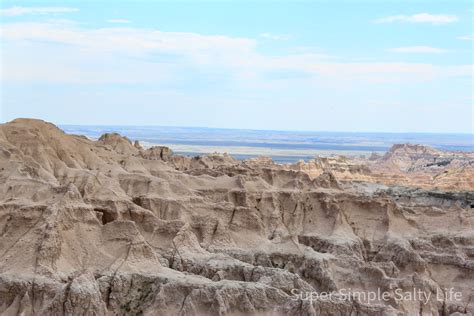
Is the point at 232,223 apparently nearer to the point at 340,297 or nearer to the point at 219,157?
the point at 340,297

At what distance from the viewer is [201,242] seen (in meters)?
51.5

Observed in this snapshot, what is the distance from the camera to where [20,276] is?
38.7 metres

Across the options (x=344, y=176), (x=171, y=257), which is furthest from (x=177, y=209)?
(x=344, y=176)

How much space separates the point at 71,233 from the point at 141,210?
28.0ft

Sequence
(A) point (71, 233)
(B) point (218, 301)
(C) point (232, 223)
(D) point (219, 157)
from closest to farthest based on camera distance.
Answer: (B) point (218, 301) < (A) point (71, 233) < (C) point (232, 223) < (D) point (219, 157)

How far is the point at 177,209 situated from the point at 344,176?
85.0 m

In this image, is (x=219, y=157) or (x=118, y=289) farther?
(x=219, y=157)

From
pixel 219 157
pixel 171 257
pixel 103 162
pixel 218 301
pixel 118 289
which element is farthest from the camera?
pixel 219 157

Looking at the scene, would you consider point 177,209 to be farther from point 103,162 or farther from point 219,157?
point 219,157

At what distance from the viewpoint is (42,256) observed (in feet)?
130

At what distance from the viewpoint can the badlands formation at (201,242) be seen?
38.2 m

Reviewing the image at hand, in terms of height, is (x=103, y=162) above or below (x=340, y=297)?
above

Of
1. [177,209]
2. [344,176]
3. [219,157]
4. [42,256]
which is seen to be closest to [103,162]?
[177,209]

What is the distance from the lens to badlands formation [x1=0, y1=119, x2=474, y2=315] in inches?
1503
